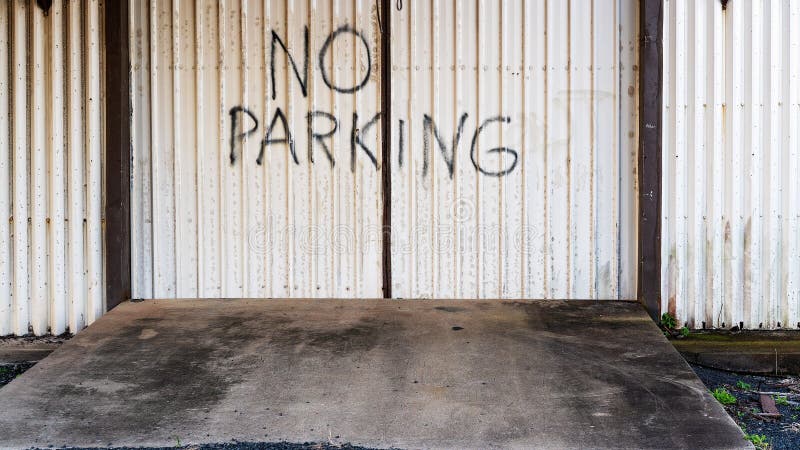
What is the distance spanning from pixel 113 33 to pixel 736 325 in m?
5.67

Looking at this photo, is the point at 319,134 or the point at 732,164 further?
the point at 319,134

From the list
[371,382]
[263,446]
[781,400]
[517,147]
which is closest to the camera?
[263,446]

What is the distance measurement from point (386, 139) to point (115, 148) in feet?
7.36

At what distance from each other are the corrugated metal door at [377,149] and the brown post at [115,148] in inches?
6.5

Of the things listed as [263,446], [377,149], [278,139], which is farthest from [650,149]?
[263,446]

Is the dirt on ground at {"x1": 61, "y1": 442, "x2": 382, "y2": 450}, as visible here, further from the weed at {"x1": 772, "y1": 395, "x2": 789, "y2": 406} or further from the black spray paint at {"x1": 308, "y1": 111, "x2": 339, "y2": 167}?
the black spray paint at {"x1": 308, "y1": 111, "x2": 339, "y2": 167}

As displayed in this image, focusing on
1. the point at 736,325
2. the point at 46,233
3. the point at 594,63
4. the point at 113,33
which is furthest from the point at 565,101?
the point at 46,233

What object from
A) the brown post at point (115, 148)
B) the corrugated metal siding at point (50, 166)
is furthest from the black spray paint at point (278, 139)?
the corrugated metal siding at point (50, 166)

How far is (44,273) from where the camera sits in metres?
6.40

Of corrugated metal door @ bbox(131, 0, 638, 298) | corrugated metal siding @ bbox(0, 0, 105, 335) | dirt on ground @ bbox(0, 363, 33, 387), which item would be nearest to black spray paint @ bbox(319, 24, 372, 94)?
corrugated metal door @ bbox(131, 0, 638, 298)

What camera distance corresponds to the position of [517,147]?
6.48 meters

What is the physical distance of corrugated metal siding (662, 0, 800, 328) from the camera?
6238mm

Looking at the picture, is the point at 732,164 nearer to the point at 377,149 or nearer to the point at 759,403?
the point at 759,403

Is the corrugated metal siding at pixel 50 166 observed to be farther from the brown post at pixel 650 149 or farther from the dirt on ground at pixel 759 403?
the dirt on ground at pixel 759 403
